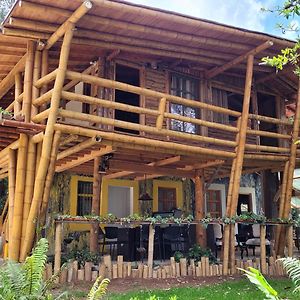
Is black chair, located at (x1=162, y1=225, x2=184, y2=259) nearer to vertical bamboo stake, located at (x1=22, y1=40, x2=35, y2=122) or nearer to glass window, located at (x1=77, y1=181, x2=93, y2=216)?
glass window, located at (x1=77, y1=181, x2=93, y2=216)

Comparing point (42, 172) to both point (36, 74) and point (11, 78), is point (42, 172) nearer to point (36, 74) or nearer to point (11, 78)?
point (36, 74)

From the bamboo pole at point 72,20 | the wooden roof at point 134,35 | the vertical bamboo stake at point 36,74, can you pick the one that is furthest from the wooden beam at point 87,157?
the bamboo pole at point 72,20

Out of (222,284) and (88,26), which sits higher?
(88,26)

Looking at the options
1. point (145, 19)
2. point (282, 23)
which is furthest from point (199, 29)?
point (282, 23)

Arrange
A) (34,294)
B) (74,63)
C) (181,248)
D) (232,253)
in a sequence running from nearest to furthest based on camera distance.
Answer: (34,294), (232,253), (74,63), (181,248)

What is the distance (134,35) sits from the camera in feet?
26.4

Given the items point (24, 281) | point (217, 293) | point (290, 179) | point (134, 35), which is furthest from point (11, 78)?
point (290, 179)

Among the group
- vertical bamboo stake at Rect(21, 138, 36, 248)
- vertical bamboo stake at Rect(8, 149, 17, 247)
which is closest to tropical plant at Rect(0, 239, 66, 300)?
vertical bamboo stake at Rect(21, 138, 36, 248)

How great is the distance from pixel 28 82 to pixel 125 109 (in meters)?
1.96

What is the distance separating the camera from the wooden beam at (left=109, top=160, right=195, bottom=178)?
31.1ft

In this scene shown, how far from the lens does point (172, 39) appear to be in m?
8.23

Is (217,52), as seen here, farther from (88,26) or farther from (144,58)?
(88,26)

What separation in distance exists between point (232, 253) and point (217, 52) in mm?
4769

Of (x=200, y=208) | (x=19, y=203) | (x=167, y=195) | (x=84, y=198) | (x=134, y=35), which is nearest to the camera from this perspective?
(x=19, y=203)
